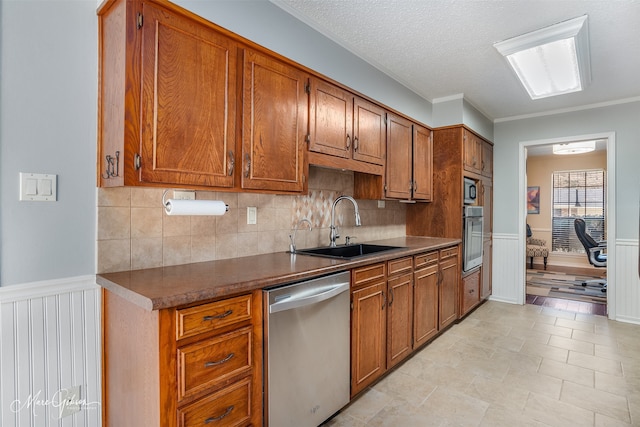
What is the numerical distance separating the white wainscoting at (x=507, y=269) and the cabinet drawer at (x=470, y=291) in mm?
644

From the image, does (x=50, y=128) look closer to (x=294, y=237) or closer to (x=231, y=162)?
(x=231, y=162)

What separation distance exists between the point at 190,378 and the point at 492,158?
15.0 ft

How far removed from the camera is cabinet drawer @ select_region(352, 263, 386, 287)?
6.99ft

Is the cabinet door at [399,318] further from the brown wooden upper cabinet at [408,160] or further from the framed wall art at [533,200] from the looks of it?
the framed wall art at [533,200]

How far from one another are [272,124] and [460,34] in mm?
1546

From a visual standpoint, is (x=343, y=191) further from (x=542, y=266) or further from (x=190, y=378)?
(x=542, y=266)

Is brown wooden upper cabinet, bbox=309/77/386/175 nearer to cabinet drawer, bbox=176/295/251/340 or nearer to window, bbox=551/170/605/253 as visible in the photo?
cabinet drawer, bbox=176/295/251/340

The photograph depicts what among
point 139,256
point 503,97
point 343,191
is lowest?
point 139,256

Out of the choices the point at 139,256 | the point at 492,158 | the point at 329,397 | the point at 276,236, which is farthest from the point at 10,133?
the point at 492,158

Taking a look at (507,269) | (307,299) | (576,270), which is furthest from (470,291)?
(576,270)

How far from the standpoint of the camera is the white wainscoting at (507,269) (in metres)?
4.42

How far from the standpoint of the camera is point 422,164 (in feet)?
11.9

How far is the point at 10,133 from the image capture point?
4.56 ft

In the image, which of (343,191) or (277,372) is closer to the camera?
(277,372)
